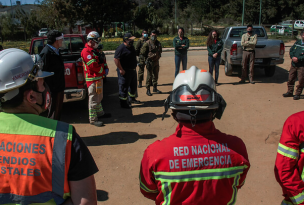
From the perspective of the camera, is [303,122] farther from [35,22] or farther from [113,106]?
[35,22]

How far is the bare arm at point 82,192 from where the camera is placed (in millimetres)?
1578

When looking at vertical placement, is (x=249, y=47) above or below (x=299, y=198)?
above

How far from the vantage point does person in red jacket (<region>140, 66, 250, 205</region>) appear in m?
1.67

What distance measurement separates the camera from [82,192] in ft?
5.24

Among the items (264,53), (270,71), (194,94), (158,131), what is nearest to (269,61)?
(264,53)

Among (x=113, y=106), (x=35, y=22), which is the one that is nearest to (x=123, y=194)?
(x=113, y=106)

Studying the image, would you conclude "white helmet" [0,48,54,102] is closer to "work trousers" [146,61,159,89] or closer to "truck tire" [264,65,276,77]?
"work trousers" [146,61,159,89]

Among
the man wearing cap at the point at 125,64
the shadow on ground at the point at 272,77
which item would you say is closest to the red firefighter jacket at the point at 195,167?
the man wearing cap at the point at 125,64

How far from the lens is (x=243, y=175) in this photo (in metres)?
1.84

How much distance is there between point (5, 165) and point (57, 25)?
39212 millimetres

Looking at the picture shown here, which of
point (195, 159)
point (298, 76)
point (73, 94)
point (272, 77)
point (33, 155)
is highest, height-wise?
point (33, 155)

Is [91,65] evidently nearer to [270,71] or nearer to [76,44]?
[76,44]

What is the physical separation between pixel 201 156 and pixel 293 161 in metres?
0.85

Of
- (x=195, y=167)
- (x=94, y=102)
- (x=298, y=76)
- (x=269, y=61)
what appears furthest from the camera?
(x=269, y=61)
